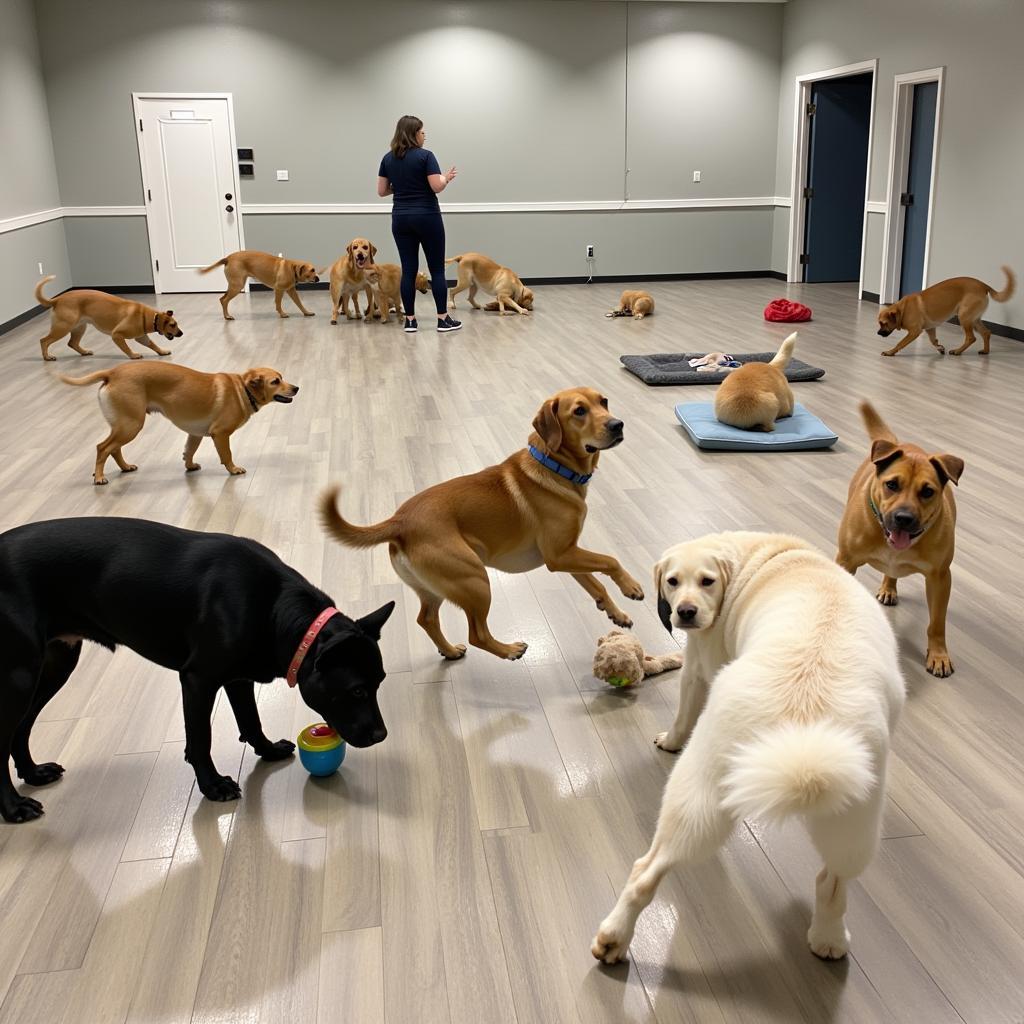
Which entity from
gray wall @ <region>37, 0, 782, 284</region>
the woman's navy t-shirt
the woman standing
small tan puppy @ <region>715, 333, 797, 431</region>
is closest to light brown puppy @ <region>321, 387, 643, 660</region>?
small tan puppy @ <region>715, 333, 797, 431</region>

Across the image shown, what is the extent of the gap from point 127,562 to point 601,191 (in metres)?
11.9

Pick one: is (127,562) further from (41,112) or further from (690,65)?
(690,65)

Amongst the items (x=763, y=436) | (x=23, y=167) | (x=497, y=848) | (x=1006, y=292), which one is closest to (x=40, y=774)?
(x=497, y=848)

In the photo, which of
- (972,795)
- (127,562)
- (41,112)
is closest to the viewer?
(127,562)

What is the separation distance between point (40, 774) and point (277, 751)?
58 cm

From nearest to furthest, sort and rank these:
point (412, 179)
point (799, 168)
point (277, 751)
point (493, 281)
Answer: point (277, 751), point (412, 179), point (493, 281), point (799, 168)

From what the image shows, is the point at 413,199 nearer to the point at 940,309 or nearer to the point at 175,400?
the point at 940,309

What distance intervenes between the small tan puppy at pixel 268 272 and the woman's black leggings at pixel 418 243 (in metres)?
1.59

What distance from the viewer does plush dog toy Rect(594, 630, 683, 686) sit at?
2775mm

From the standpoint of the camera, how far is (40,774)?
237 centimetres

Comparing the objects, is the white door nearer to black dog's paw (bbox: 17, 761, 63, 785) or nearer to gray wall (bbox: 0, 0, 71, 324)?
gray wall (bbox: 0, 0, 71, 324)

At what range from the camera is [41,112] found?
11.3 meters

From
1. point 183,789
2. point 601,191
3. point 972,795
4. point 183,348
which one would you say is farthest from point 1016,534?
point 601,191

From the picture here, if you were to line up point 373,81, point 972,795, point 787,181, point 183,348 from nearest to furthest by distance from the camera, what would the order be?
point 972,795 < point 183,348 < point 373,81 < point 787,181
